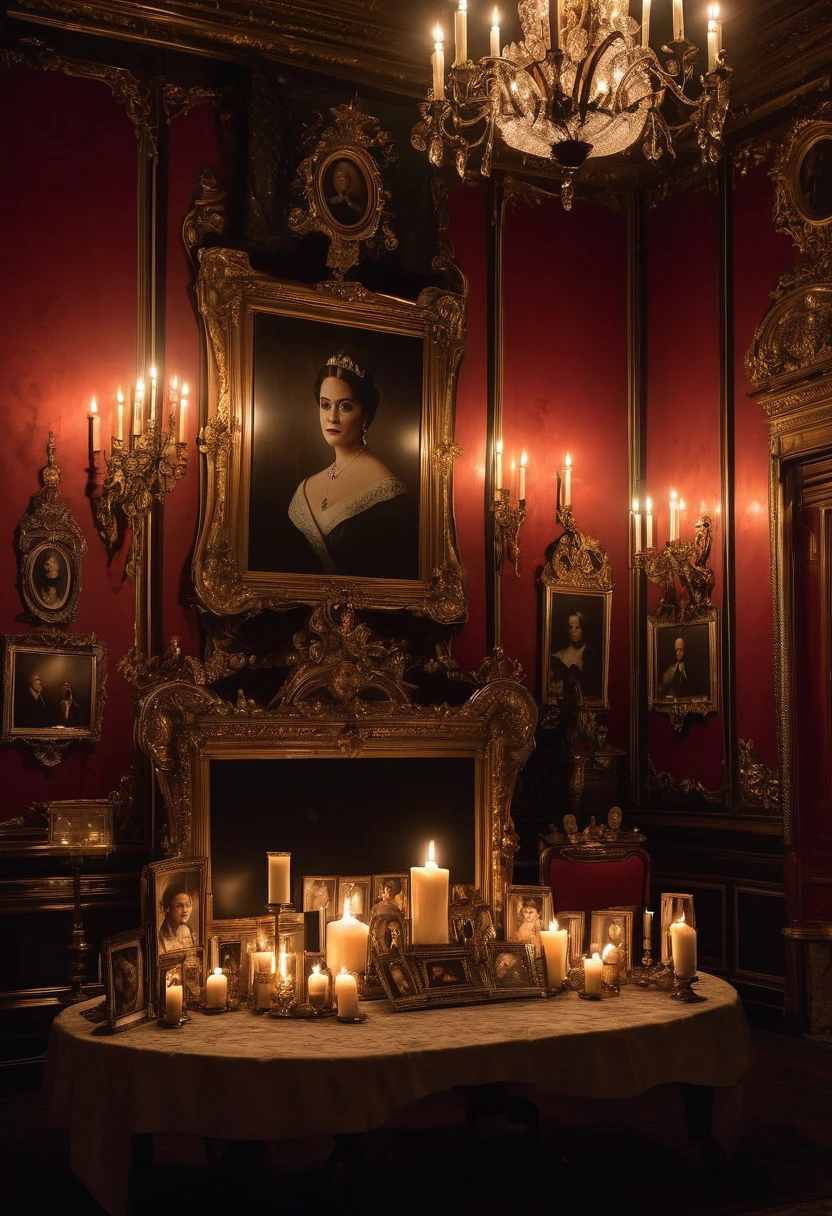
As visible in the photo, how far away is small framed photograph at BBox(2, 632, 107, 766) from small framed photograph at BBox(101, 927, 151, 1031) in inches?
85.9

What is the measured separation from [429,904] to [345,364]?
11.2ft

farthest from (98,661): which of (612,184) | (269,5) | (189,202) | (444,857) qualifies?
(612,184)

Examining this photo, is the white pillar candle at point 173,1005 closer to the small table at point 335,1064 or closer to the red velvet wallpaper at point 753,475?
the small table at point 335,1064

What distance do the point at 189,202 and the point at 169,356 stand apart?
2.57 ft

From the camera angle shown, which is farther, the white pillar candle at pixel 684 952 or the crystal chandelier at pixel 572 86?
Answer: the white pillar candle at pixel 684 952

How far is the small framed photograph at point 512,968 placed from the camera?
4027mm

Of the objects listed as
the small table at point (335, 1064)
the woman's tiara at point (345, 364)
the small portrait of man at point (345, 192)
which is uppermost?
the small portrait of man at point (345, 192)

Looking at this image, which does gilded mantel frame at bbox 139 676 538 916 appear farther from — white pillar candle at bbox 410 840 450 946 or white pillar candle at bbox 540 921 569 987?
white pillar candle at bbox 540 921 569 987

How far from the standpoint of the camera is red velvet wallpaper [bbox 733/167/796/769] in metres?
6.69

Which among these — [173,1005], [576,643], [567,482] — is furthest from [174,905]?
[567,482]

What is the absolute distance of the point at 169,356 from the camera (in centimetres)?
634

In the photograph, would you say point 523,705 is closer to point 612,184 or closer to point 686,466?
point 686,466

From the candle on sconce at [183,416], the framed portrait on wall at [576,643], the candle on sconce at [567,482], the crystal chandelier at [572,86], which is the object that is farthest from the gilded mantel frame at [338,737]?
the crystal chandelier at [572,86]

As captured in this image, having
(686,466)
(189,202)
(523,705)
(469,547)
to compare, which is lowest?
(523,705)
